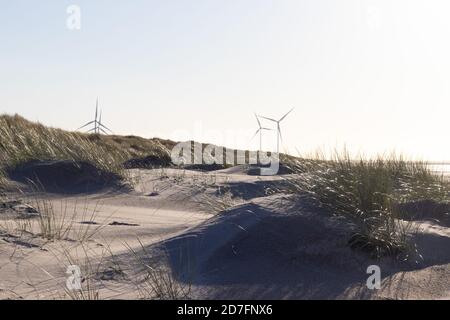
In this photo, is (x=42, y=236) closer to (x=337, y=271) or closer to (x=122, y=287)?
(x=122, y=287)

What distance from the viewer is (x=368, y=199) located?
17.4ft

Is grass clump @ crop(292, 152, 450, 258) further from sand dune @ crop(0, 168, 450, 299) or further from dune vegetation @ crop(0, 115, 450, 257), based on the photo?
sand dune @ crop(0, 168, 450, 299)

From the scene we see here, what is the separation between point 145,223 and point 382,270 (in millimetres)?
2784

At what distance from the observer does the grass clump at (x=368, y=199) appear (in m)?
4.68

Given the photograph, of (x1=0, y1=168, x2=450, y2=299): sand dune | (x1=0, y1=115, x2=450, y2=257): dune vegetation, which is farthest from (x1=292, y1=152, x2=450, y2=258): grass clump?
(x1=0, y1=168, x2=450, y2=299): sand dune

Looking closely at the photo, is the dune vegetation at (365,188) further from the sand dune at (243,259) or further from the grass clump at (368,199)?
the sand dune at (243,259)

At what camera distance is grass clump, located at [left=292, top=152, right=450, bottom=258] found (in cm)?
468

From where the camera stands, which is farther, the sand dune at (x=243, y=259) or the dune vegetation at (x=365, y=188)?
Result: the dune vegetation at (x=365, y=188)

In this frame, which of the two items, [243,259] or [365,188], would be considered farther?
[365,188]

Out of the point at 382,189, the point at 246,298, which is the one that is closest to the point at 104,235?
the point at 246,298

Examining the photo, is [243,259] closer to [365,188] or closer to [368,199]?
[368,199]

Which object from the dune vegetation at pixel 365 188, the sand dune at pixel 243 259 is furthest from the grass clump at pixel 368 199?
the sand dune at pixel 243 259

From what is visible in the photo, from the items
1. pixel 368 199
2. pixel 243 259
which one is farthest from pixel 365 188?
pixel 243 259

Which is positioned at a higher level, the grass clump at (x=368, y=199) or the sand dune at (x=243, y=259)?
the grass clump at (x=368, y=199)
